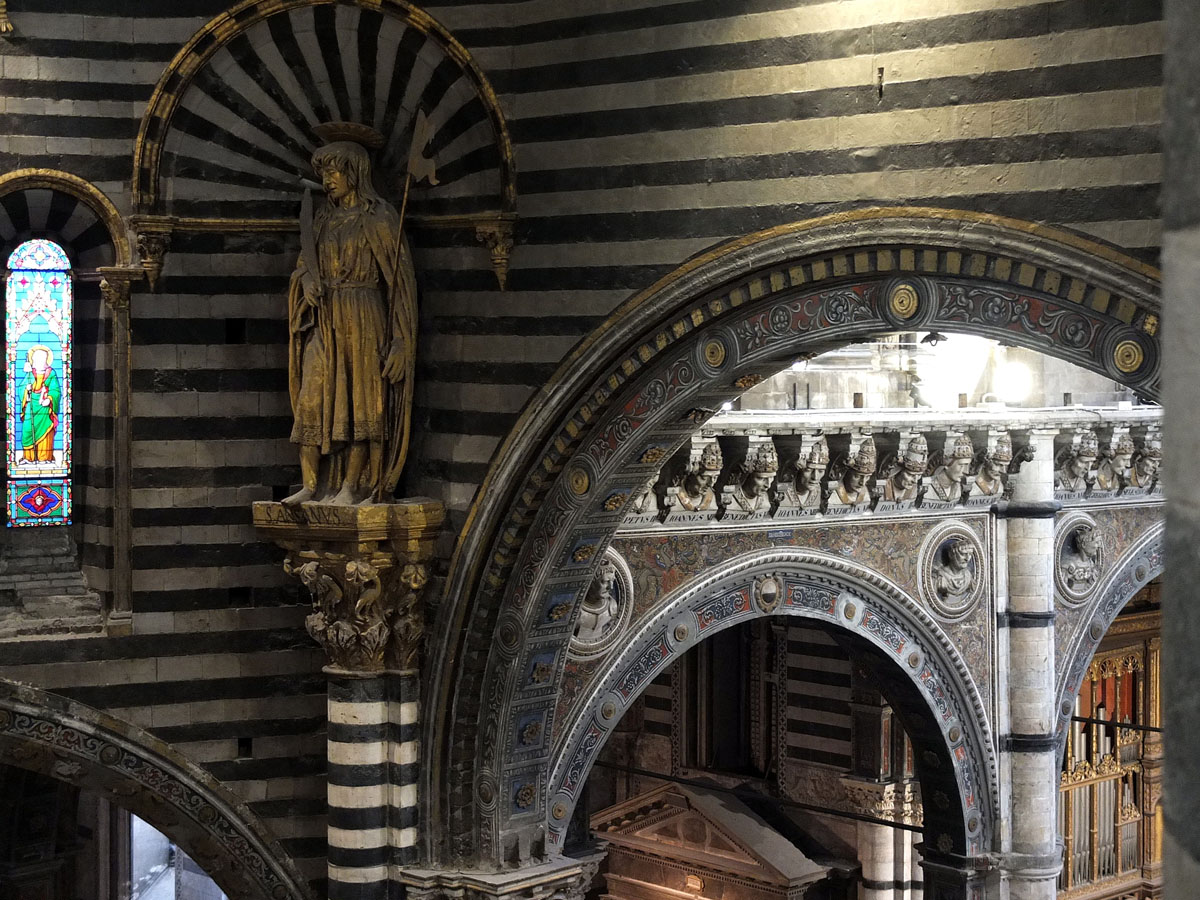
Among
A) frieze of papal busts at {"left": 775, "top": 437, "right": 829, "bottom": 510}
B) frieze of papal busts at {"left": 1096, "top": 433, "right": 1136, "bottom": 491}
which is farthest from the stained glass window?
frieze of papal busts at {"left": 1096, "top": 433, "right": 1136, "bottom": 491}

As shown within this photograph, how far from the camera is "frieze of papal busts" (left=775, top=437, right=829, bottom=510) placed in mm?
10633

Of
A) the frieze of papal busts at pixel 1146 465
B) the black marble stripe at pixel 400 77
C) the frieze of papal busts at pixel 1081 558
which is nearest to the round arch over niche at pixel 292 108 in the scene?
the black marble stripe at pixel 400 77

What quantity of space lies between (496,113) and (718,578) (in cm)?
367

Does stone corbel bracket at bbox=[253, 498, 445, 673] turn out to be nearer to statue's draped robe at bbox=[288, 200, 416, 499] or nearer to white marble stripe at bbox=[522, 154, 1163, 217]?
statue's draped robe at bbox=[288, 200, 416, 499]

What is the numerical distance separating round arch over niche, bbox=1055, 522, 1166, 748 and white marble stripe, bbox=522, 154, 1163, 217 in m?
6.19

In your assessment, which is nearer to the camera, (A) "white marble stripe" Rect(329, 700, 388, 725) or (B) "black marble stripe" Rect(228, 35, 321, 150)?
(B) "black marble stripe" Rect(228, 35, 321, 150)

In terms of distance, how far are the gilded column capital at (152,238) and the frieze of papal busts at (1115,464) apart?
7054 mm

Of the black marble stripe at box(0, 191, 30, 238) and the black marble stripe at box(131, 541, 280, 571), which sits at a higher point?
the black marble stripe at box(0, 191, 30, 238)

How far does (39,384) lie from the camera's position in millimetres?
8555

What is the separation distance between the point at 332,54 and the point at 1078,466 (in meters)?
6.45

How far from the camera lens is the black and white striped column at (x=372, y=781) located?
8.27 metres

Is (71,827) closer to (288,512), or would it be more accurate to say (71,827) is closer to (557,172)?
(288,512)

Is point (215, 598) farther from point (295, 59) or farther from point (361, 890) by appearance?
point (295, 59)

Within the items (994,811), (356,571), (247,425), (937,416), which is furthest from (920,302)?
(994,811)
